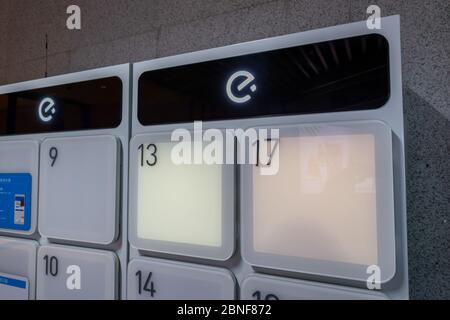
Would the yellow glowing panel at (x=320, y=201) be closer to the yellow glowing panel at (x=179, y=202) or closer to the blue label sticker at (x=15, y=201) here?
the yellow glowing panel at (x=179, y=202)

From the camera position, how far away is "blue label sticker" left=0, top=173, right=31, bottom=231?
1.27 metres

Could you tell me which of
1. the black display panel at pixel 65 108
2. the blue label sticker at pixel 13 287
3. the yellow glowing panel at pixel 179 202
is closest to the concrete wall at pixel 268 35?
the black display panel at pixel 65 108

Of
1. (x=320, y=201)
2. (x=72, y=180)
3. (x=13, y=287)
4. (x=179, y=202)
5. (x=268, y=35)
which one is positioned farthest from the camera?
(x=268, y=35)

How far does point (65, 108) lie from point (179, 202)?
562 millimetres

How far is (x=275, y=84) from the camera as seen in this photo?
2.86 ft

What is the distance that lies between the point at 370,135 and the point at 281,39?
33cm

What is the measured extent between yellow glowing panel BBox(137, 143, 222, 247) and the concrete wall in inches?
25.7

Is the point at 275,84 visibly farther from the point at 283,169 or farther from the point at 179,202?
the point at 179,202

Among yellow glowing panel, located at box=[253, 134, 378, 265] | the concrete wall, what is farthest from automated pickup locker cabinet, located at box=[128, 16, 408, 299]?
the concrete wall

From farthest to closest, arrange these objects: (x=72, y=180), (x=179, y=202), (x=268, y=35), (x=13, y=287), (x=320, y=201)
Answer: (x=268, y=35) < (x=13, y=287) < (x=72, y=180) < (x=179, y=202) < (x=320, y=201)

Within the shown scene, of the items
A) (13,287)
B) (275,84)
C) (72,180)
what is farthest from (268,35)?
(13,287)

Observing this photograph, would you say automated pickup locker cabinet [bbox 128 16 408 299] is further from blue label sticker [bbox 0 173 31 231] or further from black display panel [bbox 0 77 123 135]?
blue label sticker [bbox 0 173 31 231]

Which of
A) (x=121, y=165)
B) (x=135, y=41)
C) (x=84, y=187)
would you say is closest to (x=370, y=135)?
(x=121, y=165)

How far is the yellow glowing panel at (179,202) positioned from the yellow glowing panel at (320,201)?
123 mm
